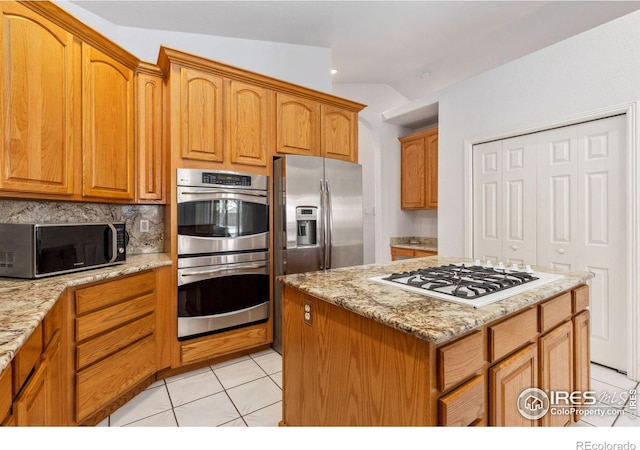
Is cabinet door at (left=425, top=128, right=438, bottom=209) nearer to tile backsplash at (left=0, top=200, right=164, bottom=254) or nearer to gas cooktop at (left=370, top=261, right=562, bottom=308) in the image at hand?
gas cooktop at (left=370, top=261, right=562, bottom=308)

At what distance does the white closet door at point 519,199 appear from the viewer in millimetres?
2855

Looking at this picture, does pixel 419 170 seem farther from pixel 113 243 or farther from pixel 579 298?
pixel 113 243

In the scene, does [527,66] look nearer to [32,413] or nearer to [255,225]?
[255,225]

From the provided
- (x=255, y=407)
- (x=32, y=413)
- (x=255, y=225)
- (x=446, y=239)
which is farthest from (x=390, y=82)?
(x=32, y=413)

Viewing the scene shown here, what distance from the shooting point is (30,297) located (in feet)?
4.29

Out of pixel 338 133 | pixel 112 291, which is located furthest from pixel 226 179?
pixel 338 133

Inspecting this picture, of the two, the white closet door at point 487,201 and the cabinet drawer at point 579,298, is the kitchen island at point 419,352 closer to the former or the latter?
the cabinet drawer at point 579,298

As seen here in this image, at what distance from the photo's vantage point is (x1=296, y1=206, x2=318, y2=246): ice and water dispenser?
105 inches

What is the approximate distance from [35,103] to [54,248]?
0.80 m

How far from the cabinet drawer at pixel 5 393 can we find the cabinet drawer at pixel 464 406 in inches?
47.4

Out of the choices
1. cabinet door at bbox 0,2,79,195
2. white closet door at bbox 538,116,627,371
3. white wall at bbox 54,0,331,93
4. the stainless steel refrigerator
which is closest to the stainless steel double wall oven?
the stainless steel refrigerator

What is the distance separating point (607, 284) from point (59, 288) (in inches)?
140

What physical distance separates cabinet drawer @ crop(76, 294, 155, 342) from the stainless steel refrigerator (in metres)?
0.98

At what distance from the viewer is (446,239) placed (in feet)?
11.9
